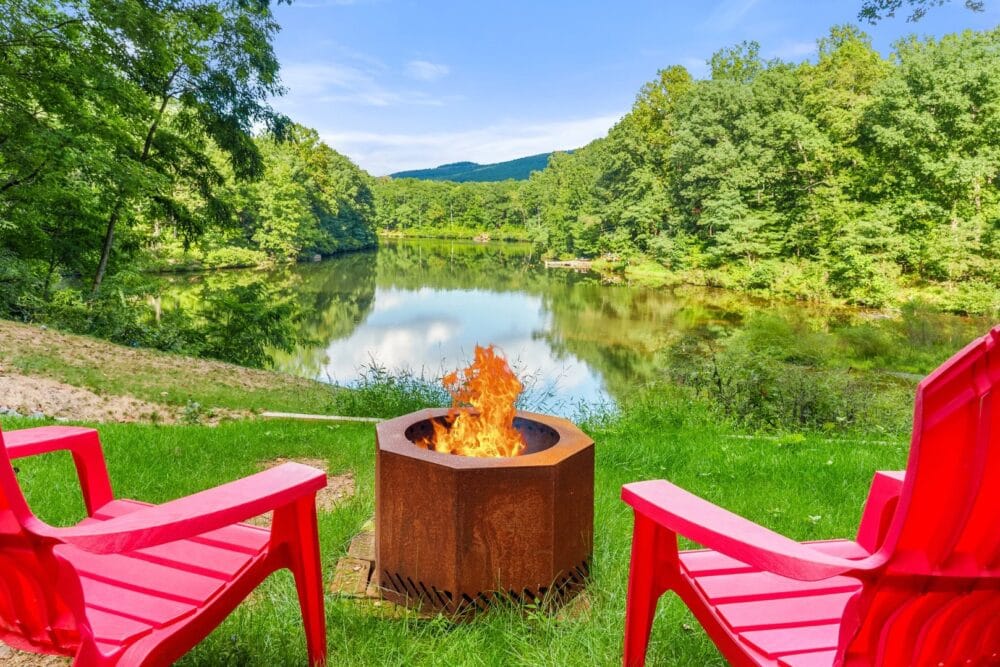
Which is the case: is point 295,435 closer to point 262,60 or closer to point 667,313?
point 262,60

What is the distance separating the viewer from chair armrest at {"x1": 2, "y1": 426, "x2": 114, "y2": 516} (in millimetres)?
1770

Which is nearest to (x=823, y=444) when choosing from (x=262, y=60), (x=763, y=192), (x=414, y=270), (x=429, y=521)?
(x=429, y=521)

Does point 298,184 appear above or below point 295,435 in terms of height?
above

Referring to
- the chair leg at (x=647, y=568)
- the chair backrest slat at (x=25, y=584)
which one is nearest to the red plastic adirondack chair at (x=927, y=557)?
the chair leg at (x=647, y=568)

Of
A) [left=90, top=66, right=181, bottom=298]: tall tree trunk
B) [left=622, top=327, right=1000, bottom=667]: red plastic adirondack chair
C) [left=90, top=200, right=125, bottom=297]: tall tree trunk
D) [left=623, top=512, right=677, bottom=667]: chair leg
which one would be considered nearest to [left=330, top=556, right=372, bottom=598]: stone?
[left=623, top=512, right=677, bottom=667]: chair leg

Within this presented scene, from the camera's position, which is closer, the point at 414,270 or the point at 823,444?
the point at 823,444

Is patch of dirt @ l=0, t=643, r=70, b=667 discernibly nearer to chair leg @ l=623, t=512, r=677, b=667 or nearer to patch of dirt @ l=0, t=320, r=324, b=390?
chair leg @ l=623, t=512, r=677, b=667

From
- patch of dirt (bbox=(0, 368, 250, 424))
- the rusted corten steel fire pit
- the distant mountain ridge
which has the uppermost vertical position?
the distant mountain ridge

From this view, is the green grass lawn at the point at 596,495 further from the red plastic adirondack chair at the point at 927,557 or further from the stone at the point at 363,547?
the red plastic adirondack chair at the point at 927,557

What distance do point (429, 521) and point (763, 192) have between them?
1105 inches

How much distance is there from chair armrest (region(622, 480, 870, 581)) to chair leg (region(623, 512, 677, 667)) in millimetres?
108

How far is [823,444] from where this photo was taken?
4812mm

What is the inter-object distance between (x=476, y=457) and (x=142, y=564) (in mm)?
1013

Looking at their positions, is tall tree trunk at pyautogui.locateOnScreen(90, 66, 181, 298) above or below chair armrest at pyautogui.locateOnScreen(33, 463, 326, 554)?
above
